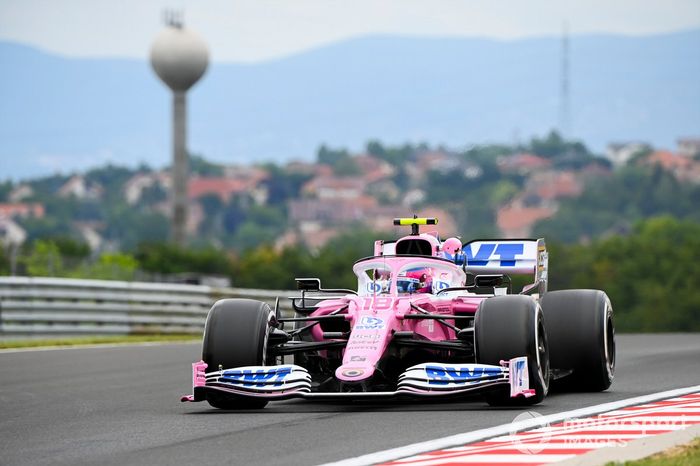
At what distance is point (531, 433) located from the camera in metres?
10.7

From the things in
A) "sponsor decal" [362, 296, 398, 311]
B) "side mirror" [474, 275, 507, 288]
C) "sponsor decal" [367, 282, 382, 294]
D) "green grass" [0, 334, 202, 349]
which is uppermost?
"side mirror" [474, 275, 507, 288]

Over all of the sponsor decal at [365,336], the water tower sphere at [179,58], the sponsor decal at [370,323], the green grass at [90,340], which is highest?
the water tower sphere at [179,58]

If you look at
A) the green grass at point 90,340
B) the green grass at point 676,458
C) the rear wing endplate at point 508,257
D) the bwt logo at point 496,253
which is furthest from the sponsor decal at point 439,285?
the green grass at point 90,340

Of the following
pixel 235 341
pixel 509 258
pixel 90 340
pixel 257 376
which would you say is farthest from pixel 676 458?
pixel 90 340

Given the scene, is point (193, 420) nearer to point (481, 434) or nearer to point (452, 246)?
point (481, 434)

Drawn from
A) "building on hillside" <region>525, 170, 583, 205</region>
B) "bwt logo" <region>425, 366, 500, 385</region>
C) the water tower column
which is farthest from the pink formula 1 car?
"building on hillside" <region>525, 170, 583, 205</region>

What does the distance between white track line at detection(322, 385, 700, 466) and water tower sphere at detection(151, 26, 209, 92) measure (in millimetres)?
68662

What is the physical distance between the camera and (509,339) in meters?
12.9

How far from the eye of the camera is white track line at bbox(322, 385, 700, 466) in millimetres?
9773

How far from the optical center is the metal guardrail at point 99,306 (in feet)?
84.4

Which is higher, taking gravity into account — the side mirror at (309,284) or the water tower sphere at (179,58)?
the water tower sphere at (179,58)

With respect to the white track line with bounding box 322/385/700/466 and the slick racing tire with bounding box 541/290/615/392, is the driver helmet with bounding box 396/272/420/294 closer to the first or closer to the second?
the slick racing tire with bounding box 541/290/615/392

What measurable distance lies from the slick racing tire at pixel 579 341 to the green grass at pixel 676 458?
4.61m

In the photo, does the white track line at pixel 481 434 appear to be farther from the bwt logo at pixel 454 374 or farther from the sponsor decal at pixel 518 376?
the bwt logo at pixel 454 374
